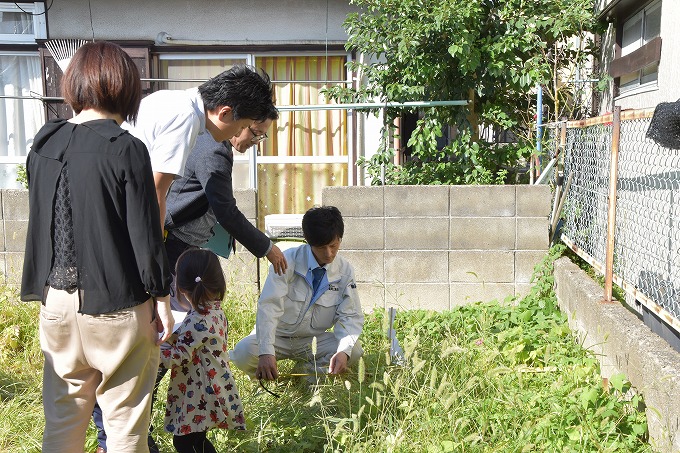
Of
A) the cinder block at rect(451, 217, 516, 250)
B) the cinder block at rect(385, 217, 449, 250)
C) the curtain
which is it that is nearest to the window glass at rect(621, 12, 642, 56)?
the cinder block at rect(451, 217, 516, 250)

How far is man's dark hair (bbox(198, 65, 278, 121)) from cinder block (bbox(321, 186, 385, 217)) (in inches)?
108

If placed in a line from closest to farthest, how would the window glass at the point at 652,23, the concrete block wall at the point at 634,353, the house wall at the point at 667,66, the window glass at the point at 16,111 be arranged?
the concrete block wall at the point at 634,353 → the house wall at the point at 667,66 → the window glass at the point at 652,23 → the window glass at the point at 16,111

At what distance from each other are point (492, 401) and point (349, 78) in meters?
5.97

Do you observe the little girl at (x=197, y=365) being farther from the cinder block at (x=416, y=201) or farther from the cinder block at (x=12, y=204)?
the cinder block at (x=12, y=204)

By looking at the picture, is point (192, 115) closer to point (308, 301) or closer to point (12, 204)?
point (308, 301)

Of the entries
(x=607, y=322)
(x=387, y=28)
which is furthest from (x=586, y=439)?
(x=387, y=28)

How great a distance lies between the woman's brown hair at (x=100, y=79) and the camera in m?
2.32

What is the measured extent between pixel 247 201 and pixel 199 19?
3.72 m

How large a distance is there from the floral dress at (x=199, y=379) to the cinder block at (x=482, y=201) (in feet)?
9.87

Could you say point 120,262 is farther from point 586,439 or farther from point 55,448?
point 586,439

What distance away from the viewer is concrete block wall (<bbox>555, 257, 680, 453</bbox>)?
9.74 feet

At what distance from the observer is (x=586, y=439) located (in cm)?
316

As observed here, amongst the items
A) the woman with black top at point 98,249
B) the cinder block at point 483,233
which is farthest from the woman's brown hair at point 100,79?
the cinder block at point 483,233

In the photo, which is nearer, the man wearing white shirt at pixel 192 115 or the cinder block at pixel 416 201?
the man wearing white shirt at pixel 192 115
